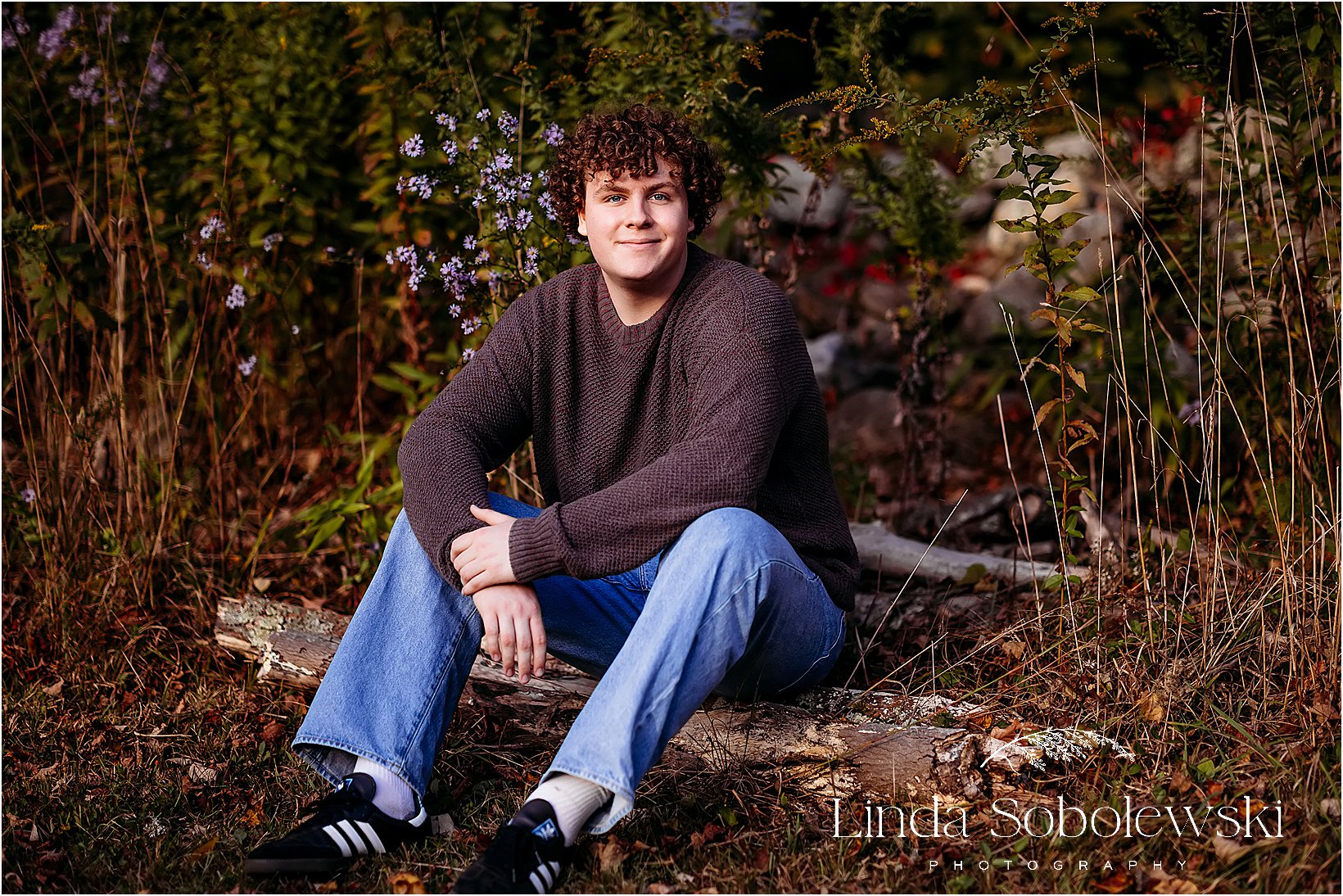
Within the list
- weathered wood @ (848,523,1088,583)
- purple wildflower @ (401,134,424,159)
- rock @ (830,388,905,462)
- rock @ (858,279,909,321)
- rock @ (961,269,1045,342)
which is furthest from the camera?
rock @ (858,279,909,321)

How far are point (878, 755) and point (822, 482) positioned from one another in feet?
1.92

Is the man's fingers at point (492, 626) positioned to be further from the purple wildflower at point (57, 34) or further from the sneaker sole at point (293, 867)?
the purple wildflower at point (57, 34)

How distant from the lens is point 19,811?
2.53 m

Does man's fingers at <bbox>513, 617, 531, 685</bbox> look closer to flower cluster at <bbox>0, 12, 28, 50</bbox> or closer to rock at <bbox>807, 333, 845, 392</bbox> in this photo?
flower cluster at <bbox>0, 12, 28, 50</bbox>

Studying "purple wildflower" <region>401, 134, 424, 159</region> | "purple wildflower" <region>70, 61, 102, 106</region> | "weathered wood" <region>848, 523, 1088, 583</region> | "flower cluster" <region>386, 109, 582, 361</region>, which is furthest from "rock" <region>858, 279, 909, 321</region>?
"purple wildflower" <region>70, 61, 102, 106</region>

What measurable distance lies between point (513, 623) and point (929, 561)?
4.84 ft

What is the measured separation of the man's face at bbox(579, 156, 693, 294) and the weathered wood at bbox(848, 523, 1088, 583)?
3.80 ft

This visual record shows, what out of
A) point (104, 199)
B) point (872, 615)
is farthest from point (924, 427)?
point (104, 199)

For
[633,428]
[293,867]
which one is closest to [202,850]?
[293,867]

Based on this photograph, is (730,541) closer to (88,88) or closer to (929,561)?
(929,561)

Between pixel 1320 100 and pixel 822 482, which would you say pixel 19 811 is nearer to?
pixel 822 482

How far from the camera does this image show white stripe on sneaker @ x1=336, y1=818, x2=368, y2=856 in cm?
223

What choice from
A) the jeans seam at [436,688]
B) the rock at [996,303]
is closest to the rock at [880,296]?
the rock at [996,303]

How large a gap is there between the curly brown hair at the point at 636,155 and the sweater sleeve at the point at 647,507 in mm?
563
